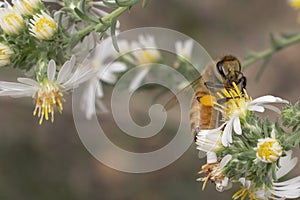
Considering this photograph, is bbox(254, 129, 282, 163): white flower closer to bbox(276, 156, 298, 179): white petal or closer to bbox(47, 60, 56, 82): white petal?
bbox(276, 156, 298, 179): white petal

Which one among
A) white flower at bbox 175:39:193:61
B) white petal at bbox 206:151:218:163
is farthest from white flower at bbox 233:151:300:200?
white flower at bbox 175:39:193:61

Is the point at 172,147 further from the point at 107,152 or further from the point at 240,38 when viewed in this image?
the point at 240,38

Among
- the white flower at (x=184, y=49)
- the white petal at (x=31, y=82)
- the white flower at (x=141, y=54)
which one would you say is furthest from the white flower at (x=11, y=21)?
the white flower at (x=184, y=49)

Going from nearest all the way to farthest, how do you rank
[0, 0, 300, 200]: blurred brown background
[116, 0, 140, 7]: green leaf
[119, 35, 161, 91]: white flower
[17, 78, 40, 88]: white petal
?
1. [116, 0, 140, 7]: green leaf
2. [17, 78, 40, 88]: white petal
3. [119, 35, 161, 91]: white flower
4. [0, 0, 300, 200]: blurred brown background

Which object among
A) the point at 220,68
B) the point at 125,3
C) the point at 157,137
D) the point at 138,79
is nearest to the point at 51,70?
the point at 125,3

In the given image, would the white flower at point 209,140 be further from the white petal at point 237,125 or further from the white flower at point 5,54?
the white flower at point 5,54
